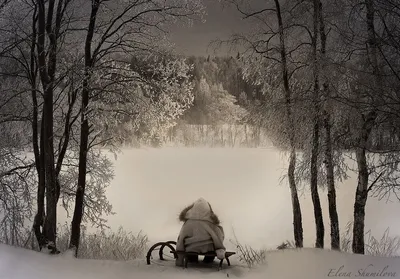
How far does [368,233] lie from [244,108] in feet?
8.24

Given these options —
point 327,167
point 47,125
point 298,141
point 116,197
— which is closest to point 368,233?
point 327,167

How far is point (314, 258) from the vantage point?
3.31 metres

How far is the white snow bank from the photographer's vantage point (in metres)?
3.05

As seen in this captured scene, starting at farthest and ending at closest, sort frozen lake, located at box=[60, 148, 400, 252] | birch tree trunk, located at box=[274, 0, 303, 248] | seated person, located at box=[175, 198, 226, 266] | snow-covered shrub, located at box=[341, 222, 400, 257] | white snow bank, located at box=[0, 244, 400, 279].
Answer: frozen lake, located at box=[60, 148, 400, 252]
snow-covered shrub, located at box=[341, 222, 400, 257]
birch tree trunk, located at box=[274, 0, 303, 248]
seated person, located at box=[175, 198, 226, 266]
white snow bank, located at box=[0, 244, 400, 279]

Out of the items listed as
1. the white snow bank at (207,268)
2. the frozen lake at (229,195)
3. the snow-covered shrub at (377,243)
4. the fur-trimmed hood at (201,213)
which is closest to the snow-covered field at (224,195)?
the frozen lake at (229,195)

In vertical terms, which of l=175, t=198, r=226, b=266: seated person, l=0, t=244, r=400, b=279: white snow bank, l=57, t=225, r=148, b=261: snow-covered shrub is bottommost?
l=57, t=225, r=148, b=261: snow-covered shrub

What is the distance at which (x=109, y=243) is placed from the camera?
5832 mm

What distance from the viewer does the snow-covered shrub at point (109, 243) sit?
5.31 metres

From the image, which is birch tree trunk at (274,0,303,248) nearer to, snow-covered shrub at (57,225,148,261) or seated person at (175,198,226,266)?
seated person at (175,198,226,266)

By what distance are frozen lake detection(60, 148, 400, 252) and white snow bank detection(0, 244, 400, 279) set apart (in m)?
1.81

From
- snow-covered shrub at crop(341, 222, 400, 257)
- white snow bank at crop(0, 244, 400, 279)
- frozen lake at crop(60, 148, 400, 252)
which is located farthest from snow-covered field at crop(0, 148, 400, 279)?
white snow bank at crop(0, 244, 400, 279)

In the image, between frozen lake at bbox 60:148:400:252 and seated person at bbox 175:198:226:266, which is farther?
frozen lake at bbox 60:148:400:252

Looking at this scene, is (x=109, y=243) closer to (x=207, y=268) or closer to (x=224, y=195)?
(x=224, y=195)

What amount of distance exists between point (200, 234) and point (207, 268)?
0.98 ft
